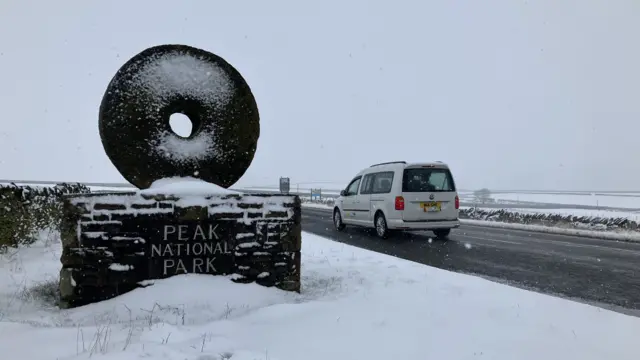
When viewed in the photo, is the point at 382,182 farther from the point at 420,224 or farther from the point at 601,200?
the point at 601,200

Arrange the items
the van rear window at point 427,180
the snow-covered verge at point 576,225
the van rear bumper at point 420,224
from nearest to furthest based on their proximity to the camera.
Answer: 1. the van rear bumper at point 420,224
2. the van rear window at point 427,180
3. the snow-covered verge at point 576,225

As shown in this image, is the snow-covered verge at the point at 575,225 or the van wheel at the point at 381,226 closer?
the van wheel at the point at 381,226

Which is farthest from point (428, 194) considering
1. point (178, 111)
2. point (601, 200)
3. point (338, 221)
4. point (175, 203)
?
point (601, 200)

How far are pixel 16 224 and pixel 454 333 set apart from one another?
6.72 meters

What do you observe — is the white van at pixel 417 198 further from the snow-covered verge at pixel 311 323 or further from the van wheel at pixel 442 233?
the snow-covered verge at pixel 311 323

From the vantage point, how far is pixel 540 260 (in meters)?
8.02

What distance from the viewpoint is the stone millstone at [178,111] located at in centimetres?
486

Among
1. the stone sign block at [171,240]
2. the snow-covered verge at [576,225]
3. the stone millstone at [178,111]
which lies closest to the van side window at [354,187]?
the snow-covered verge at [576,225]

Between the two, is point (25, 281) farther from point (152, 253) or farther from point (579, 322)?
point (579, 322)

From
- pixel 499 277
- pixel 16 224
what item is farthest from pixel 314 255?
pixel 16 224

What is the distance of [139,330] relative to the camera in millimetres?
3264

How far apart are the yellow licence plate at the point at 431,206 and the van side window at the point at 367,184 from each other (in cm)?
189

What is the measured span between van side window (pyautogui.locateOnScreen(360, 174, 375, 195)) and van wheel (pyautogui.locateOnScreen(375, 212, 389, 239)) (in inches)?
34.0

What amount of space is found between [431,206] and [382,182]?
1479 mm
